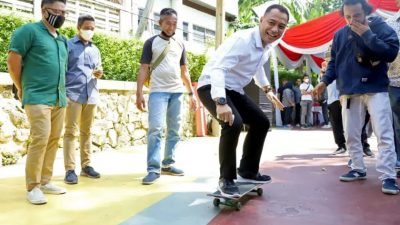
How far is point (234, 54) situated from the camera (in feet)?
11.4

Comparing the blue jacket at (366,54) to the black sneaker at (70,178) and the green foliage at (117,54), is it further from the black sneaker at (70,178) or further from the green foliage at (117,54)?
the green foliage at (117,54)

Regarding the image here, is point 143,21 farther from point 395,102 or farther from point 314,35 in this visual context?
point 395,102

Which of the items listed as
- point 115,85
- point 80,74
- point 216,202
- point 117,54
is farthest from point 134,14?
point 216,202

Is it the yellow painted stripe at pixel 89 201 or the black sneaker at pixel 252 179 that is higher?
the black sneaker at pixel 252 179

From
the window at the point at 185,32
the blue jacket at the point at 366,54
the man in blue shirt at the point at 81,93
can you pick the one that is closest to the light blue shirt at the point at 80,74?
the man in blue shirt at the point at 81,93

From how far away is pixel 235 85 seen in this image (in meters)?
3.72

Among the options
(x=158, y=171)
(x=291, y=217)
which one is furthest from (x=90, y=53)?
(x=291, y=217)

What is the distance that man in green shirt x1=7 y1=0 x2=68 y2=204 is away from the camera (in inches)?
140

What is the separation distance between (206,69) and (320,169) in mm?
2497

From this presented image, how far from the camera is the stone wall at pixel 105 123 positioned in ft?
18.6

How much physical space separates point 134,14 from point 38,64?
9845 millimetres

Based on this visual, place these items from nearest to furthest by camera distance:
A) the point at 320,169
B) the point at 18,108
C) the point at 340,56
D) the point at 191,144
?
1. the point at 340,56
2. the point at 320,169
3. the point at 18,108
4. the point at 191,144

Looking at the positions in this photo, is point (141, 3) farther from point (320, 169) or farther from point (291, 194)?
point (291, 194)

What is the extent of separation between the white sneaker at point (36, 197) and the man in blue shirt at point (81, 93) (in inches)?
29.5
